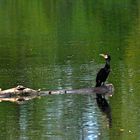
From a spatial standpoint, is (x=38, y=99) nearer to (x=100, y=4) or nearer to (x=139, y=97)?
(x=139, y=97)

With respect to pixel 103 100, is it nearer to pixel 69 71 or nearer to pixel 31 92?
pixel 31 92

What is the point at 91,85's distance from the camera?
36.6 meters

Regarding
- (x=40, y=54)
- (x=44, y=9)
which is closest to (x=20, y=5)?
(x=44, y=9)

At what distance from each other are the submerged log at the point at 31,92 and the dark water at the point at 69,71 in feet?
1.46

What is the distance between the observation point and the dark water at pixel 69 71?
27.2 m

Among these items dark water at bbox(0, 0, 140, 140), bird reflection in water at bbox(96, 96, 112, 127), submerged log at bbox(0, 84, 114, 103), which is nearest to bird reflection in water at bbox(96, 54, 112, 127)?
bird reflection in water at bbox(96, 96, 112, 127)

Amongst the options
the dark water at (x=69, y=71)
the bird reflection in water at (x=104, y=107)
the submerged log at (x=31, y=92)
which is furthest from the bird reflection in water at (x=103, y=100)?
the submerged log at (x=31, y=92)

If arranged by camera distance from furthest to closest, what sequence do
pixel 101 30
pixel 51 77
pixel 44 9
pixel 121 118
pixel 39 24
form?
pixel 44 9, pixel 39 24, pixel 101 30, pixel 51 77, pixel 121 118

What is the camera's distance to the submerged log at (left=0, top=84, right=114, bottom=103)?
3225 centimetres

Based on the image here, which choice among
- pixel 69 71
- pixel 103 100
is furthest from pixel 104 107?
pixel 69 71

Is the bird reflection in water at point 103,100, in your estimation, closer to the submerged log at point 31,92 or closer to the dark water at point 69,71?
the dark water at point 69,71

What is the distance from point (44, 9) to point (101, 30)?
3452 centimetres

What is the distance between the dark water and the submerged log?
0.44 metres

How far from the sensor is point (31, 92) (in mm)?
32688
